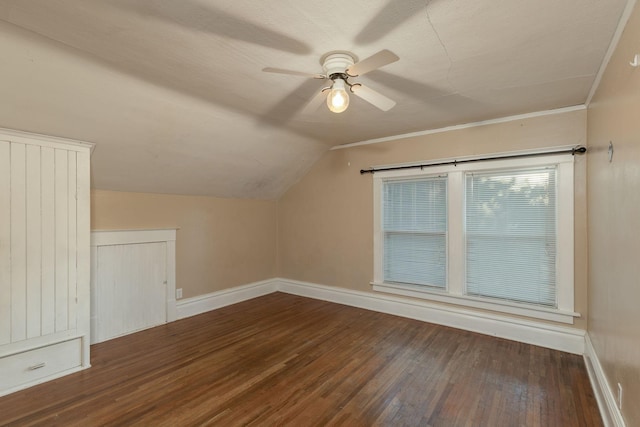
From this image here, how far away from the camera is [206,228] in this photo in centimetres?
436

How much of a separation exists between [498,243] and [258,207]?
136 inches

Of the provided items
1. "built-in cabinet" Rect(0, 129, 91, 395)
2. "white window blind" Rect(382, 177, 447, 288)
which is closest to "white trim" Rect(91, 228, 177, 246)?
"built-in cabinet" Rect(0, 129, 91, 395)

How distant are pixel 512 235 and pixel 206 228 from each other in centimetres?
384

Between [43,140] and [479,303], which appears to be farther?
→ [479,303]

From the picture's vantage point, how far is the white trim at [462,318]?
3.04 meters

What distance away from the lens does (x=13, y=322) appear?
7.75ft

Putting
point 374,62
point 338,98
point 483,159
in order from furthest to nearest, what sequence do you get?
1. point 483,159
2. point 338,98
3. point 374,62

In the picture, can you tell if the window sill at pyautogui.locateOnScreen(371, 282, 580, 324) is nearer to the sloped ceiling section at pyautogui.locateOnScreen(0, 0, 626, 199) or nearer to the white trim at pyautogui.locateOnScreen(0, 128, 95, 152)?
the sloped ceiling section at pyautogui.locateOnScreen(0, 0, 626, 199)

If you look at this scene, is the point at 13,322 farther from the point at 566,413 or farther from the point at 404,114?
the point at 566,413

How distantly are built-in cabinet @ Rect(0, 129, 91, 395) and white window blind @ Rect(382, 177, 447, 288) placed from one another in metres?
3.39

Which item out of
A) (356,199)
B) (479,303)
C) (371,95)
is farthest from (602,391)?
(356,199)

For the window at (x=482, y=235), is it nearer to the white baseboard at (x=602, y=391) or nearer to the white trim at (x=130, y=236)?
the white baseboard at (x=602, y=391)

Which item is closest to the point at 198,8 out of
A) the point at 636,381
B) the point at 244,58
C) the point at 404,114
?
the point at 244,58

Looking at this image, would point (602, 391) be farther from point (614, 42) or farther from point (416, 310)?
point (614, 42)
